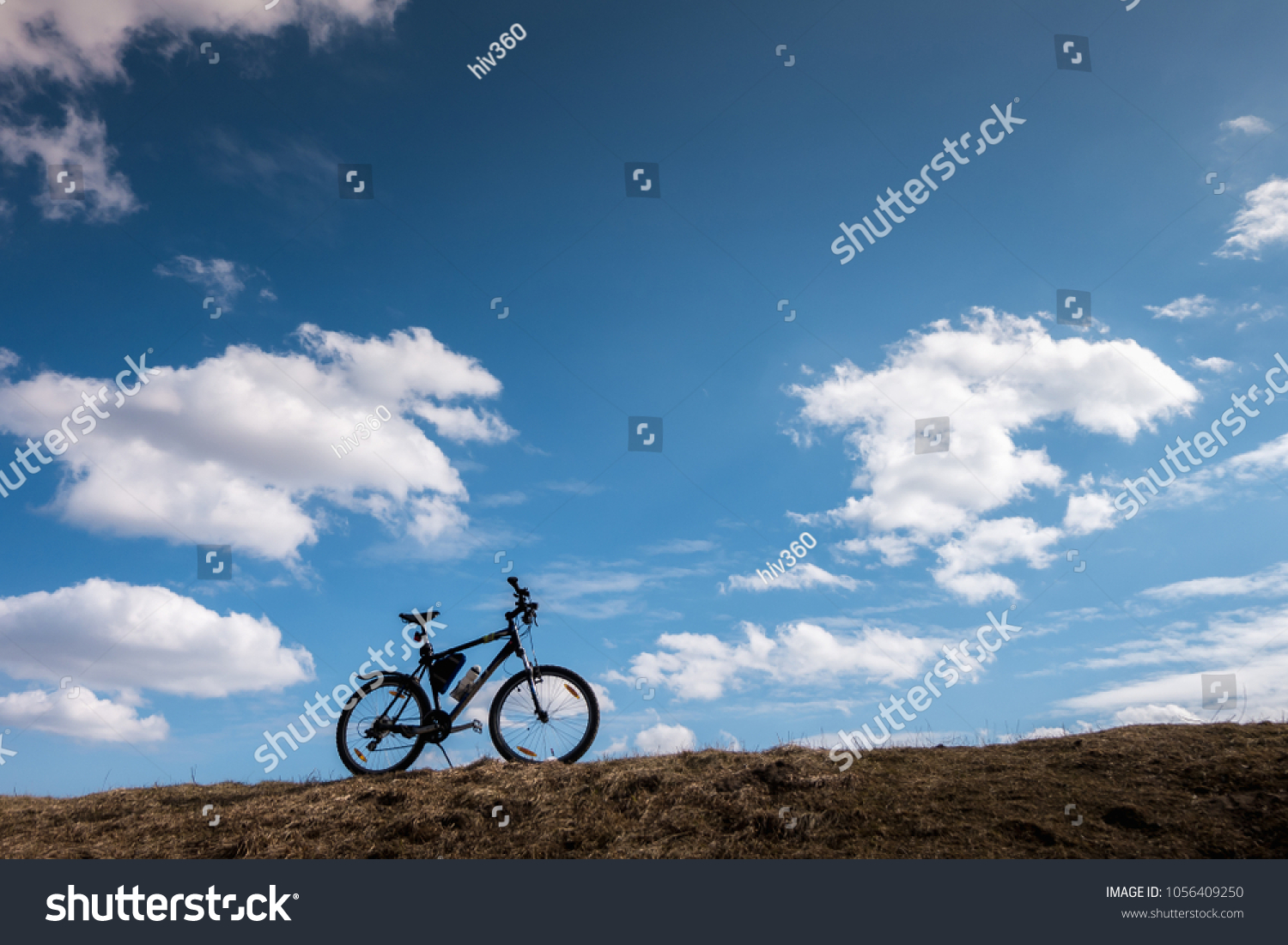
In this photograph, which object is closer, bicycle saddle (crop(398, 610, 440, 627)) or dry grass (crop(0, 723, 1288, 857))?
dry grass (crop(0, 723, 1288, 857))

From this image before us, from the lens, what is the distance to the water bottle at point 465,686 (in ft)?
34.4

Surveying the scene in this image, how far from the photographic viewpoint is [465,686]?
1048 centimetres

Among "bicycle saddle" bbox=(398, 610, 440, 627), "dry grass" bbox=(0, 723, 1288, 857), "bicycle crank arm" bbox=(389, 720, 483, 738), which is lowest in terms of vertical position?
"dry grass" bbox=(0, 723, 1288, 857)

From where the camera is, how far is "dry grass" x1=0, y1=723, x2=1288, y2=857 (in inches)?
282

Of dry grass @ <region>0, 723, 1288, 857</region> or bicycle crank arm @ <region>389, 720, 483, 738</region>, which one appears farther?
bicycle crank arm @ <region>389, 720, 483, 738</region>

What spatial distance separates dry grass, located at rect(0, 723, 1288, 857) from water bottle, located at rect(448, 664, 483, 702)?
102cm

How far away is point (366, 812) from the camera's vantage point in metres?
8.62

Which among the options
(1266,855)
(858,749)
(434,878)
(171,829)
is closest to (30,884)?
(171,829)

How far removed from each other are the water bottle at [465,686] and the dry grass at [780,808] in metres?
1.02

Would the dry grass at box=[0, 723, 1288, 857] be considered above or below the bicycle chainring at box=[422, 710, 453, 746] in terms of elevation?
below

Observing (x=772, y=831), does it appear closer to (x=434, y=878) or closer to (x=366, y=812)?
(x=434, y=878)

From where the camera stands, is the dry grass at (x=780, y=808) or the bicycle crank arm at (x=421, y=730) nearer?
the dry grass at (x=780, y=808)

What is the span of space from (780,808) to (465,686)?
4.55m

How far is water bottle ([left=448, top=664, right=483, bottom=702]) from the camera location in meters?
10.5
